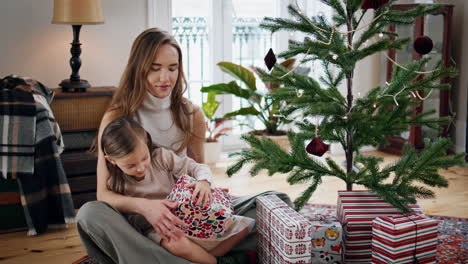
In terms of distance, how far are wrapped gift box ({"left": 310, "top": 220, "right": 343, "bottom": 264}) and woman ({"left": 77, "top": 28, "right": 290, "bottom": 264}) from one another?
30cm

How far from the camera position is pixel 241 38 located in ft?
15.1

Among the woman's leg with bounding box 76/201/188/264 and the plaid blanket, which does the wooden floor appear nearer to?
the plaid blanket

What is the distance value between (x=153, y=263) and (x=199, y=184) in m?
0.34

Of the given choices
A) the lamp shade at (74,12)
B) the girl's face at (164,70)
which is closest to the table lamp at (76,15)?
the lamp shade at (74,12)

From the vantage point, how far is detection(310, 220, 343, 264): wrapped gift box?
2.25 m

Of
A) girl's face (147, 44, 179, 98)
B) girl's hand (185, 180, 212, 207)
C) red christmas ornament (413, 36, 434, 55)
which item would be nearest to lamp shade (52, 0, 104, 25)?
girl's face (147, 44, 179, 98)

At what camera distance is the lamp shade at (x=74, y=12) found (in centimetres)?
336

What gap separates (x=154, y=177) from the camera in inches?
90.2

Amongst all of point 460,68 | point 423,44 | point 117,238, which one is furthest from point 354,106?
point 460,68

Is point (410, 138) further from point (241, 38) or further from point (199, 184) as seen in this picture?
point (199, 184)

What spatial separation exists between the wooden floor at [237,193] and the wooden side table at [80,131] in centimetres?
31

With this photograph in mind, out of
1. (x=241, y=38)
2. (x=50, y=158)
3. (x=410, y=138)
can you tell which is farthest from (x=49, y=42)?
(x=410, y=138)

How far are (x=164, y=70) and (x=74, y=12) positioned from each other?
52.7 inches

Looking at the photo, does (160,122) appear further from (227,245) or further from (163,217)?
(227,245)
